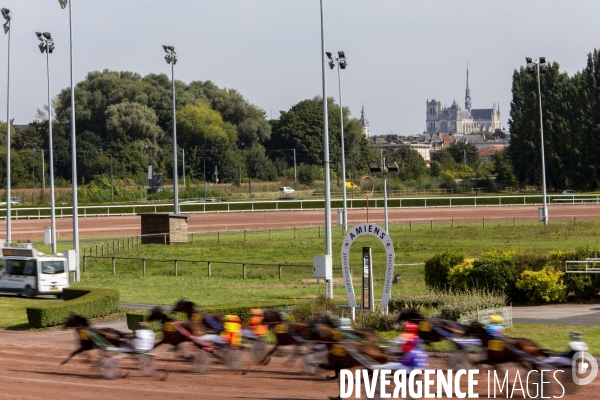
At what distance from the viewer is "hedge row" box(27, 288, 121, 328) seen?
20.9 m

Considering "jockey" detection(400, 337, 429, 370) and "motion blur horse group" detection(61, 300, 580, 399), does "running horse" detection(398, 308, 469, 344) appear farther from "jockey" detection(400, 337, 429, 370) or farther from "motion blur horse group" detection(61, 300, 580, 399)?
"jockey" detection(400, 337, 429, 370)

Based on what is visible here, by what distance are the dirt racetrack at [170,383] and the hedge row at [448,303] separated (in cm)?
362

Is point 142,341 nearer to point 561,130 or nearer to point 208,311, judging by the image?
point 208,311

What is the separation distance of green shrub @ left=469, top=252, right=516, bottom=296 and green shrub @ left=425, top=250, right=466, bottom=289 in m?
1.04

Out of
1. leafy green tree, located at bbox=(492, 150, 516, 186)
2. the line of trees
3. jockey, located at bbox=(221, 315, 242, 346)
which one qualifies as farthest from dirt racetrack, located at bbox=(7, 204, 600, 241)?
jockey, located at bbox=(221, 315, 242, 346)

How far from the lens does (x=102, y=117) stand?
113 metres

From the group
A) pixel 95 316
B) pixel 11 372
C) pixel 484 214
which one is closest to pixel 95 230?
pixel 484 214

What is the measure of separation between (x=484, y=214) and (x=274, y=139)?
2591 inches

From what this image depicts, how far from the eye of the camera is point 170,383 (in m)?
13.3

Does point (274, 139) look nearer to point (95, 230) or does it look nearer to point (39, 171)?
point (39, 171)

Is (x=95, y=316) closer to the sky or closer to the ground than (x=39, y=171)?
closer to the ground

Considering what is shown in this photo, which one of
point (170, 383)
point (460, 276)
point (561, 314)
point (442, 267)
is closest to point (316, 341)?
point (170, 383)

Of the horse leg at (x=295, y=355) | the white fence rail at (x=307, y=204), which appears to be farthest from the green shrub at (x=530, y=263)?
the white fence rail at (x=307, y=204)

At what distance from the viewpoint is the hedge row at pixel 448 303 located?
1831 cm
